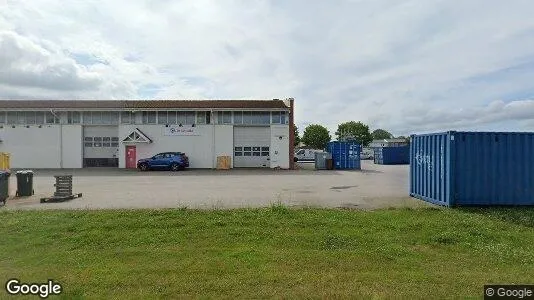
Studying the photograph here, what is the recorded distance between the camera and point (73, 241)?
293 inches

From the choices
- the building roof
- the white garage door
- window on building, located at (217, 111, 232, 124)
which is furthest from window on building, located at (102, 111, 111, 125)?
the white garage door

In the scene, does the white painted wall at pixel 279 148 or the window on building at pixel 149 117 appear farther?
the window on building at pixel 149 117

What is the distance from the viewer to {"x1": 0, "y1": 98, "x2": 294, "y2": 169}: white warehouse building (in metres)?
34.4

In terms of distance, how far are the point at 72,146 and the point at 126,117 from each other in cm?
551

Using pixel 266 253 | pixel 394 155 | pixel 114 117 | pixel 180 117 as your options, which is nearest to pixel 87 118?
pixel 114 117

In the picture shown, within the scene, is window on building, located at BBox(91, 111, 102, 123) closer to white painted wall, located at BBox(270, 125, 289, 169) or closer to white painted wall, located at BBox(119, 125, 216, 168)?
white painted wall, located at BBox(119, 125, 216, 168)

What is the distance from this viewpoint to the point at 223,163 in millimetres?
33750

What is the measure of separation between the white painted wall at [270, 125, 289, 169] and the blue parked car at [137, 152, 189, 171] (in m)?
7.85

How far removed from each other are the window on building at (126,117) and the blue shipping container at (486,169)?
28683 mm

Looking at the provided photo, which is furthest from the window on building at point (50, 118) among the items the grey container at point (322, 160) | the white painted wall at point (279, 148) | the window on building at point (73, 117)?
the grey container at point (322, 160)

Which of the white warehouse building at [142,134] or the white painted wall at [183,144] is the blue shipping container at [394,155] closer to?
the white warehouse building at [142,134]

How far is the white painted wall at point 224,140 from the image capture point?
34406mm

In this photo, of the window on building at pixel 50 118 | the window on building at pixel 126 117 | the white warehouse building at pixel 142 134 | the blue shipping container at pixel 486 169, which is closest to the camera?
the blue shipping container at pixel 486 169

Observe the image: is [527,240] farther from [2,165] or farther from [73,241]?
[2,165]
